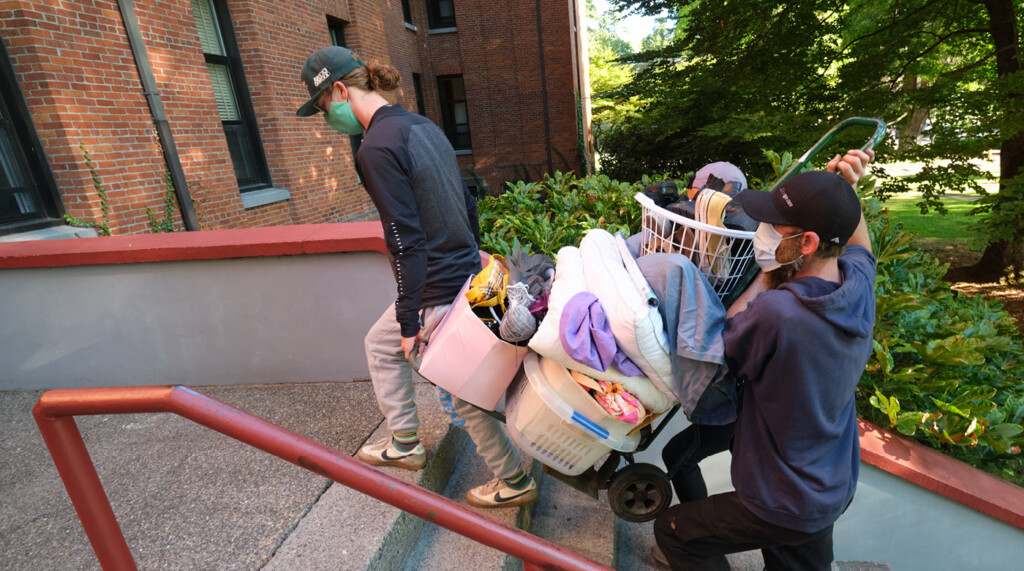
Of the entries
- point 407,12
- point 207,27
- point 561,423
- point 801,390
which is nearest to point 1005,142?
point 801,390

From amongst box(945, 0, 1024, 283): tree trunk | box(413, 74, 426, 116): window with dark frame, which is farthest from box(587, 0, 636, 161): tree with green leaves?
box(945, 0, 1024, 283): tree trunk

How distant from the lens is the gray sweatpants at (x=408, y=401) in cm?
223

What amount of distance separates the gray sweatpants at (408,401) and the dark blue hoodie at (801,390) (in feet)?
3.32

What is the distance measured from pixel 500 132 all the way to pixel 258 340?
1308cm

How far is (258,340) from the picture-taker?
11.4 feet

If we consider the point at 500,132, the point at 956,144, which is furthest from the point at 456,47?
the point at 956,144

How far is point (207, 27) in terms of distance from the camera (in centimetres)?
694

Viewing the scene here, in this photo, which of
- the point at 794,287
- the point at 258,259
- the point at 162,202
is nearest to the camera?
the point at 794,287

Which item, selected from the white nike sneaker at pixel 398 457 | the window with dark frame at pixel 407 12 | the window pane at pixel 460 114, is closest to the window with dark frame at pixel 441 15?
the window with dark frame at pixel 407 12

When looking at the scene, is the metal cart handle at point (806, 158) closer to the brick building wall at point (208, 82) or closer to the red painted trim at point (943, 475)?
the red painted trim at point (943, 475)

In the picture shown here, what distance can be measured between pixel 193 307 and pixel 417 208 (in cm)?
222

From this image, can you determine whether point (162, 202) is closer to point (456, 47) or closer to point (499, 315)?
point (499, 315)

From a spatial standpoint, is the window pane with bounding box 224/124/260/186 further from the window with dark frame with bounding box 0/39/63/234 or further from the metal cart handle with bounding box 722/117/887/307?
the metal cart handle with bounding box 722/117/887/307

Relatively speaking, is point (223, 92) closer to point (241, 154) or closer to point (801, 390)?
point (241, 154)
